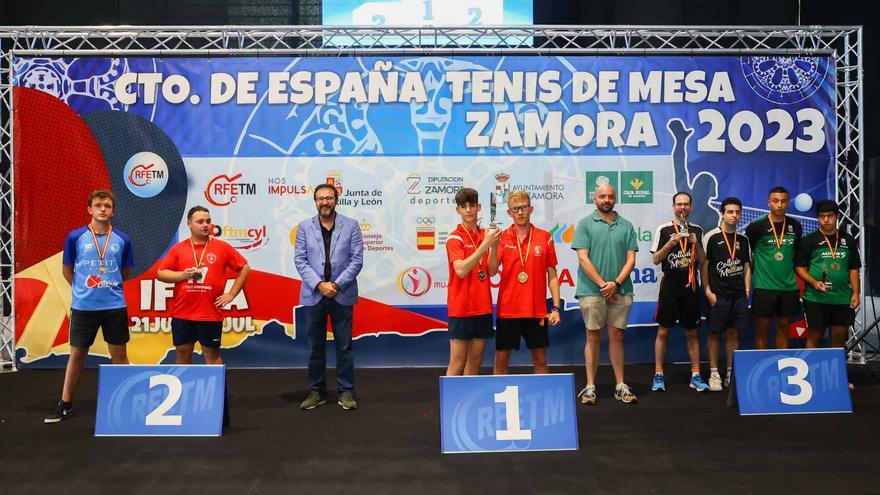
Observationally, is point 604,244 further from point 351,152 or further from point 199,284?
point 199,284

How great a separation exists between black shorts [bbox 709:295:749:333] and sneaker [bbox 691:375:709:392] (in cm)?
40

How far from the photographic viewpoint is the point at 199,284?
4773 millimetres

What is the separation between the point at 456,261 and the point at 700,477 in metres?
1.69

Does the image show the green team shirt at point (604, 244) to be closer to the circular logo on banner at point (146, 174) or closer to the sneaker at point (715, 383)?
the sneaker at point (715, 383)

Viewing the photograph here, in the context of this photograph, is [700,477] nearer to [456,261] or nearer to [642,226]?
[456,261]

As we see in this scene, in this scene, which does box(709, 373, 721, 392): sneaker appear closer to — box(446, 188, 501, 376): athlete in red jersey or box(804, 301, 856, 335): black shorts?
box(804, 301, 856, 335): black shorts

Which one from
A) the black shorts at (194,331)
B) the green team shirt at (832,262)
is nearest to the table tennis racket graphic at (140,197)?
the black shorts at (194,331)

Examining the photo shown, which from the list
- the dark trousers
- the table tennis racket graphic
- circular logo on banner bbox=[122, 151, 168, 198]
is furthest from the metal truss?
the dark trousers

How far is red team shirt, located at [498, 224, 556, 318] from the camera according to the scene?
4.62 metres

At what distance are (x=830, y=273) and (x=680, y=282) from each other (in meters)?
1.07

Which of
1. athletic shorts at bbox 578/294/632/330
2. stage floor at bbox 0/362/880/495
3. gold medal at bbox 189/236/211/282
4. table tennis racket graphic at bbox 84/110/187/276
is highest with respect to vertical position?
table tennis racket graphic at bbox 84/110/187/276

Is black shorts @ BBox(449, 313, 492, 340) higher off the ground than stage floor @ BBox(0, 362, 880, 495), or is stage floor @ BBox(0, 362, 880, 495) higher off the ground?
black shorts @ BBox(449, 313, 492, 340)

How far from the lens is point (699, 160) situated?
21.2 ft

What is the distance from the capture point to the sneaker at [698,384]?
5.41 metres
